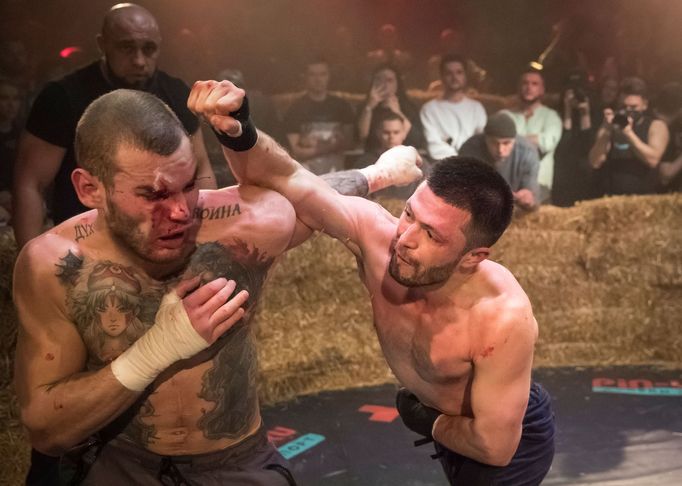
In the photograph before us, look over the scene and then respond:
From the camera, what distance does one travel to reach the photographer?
5145 millimetres

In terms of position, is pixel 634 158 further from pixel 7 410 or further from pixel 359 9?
pixel 7 410

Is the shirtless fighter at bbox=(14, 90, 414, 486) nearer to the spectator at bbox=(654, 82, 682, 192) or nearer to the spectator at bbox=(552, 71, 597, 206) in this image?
the spectator at bbox=(552, 71, 597, 206)

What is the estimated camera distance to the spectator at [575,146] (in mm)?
5121

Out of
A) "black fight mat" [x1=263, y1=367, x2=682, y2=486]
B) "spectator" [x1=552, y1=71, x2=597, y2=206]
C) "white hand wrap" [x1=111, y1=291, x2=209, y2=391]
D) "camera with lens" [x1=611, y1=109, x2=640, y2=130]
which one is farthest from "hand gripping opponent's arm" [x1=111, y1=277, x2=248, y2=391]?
"camera with lens" [x1=611, y1=109, x2=640, y2=130]

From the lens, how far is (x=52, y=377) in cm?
170

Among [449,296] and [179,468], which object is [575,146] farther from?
[179,468]

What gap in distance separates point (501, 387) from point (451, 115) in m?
3.27

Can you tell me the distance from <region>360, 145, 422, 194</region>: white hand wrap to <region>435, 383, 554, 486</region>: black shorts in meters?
0.86

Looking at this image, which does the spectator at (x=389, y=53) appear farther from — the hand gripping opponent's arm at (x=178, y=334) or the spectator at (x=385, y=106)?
the hand gripping opponent's arm at (x=178, y=334)

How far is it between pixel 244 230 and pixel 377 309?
0.57 meters

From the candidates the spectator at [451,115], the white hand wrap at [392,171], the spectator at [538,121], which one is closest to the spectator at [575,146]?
the spectator at [538,121]

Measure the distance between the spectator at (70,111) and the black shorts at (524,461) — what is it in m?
1.45

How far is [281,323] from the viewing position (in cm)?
458

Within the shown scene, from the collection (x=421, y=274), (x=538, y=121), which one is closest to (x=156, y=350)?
(x=421, y=274)
